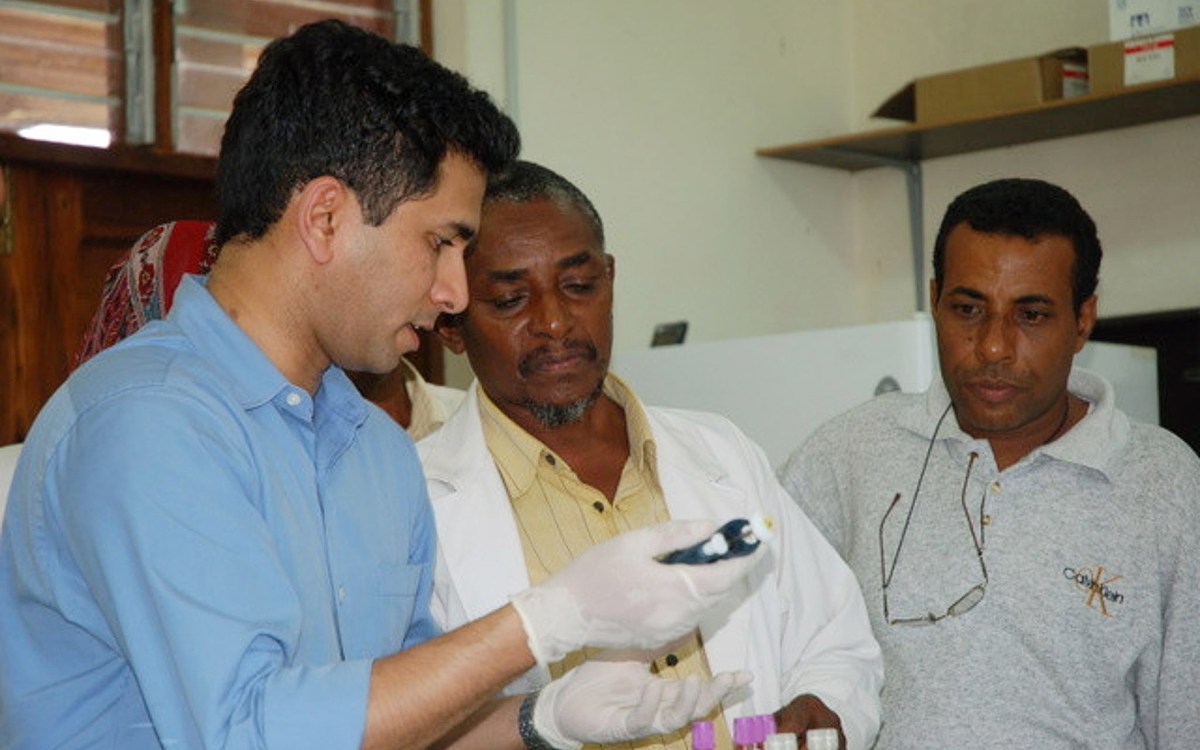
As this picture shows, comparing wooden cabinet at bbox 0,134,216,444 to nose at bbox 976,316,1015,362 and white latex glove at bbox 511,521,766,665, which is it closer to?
nose at bbox 976,316,1015,362

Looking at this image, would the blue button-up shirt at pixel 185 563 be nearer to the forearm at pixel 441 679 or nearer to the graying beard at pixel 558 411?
the forearm at pixel 441 679

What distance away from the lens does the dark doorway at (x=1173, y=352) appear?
3.60 metres

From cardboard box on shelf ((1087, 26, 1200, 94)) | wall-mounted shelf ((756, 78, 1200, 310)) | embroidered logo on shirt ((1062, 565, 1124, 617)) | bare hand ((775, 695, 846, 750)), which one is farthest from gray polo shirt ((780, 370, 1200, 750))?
wall-mounted shelf ((756, 78, 1200, 310))

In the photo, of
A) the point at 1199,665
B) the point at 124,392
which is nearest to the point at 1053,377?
the point at 1199,665

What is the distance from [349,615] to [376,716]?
23cm

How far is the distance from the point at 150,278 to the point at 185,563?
620 mm

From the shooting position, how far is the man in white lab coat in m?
1.87

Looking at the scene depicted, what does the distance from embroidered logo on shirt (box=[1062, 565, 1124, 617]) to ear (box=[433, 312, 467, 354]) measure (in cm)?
81

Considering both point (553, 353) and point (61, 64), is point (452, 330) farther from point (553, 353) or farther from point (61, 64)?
point (61, 64)

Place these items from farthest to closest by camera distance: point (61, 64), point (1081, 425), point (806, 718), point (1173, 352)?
point (1173, 352)
point (61, 64)
point (1081, 425)
point (806, 718)

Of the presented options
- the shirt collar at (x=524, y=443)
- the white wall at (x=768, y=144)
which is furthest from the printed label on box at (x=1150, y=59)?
the shirt collar at (x=524, y=443)

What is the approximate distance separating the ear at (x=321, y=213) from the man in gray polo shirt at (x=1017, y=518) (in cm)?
99

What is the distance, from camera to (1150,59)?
147 inches

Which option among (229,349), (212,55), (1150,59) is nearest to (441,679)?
(229,349)
